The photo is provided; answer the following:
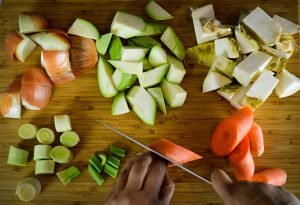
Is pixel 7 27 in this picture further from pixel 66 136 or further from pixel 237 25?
pixel 237 25

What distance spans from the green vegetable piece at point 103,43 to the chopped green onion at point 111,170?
0.70 m

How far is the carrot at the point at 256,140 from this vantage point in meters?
2.23

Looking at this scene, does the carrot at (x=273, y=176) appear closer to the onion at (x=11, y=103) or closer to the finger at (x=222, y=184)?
→ the finger at (x=222, y=184)

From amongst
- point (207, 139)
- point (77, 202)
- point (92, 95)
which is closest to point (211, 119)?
point (207, 139)

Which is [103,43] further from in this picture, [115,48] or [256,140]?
[256,140]

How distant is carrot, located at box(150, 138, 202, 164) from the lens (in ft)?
6.78

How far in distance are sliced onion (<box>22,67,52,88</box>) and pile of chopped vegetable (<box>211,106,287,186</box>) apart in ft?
3.55

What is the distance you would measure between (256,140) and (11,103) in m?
1.49

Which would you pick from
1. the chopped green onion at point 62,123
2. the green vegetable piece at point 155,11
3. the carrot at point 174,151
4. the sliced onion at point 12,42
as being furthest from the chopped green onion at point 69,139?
the green vegetable piece at point 155,11

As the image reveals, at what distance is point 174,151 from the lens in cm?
209

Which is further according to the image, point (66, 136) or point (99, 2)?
point (99, 2)

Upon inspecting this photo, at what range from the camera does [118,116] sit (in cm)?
236

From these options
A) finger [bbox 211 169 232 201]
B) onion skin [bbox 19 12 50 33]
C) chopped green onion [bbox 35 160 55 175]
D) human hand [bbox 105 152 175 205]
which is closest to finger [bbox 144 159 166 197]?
human hand [bbox 105 152 175 205]

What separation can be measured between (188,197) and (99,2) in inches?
53.4
